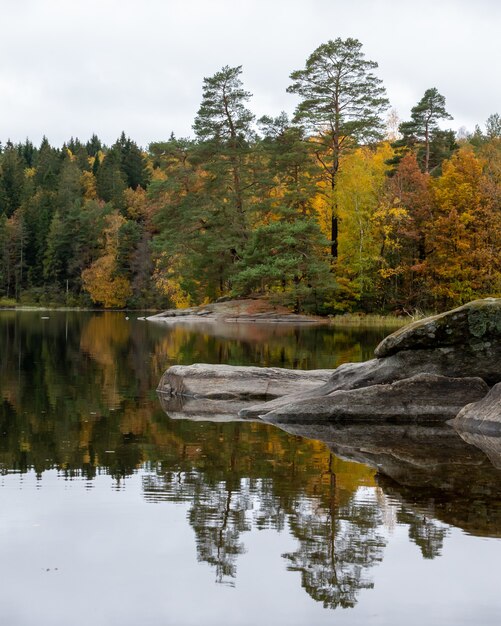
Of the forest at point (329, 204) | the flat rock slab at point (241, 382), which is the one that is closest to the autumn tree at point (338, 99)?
the forest at point (329, 204)

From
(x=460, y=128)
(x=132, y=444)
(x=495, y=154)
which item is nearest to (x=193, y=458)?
(x=132, y=444)

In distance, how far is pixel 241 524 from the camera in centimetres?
621

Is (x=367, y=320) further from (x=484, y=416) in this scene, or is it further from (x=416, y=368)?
(x=484, y=416)

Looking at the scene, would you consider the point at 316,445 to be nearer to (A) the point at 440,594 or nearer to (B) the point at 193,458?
(B) the point at 193,458

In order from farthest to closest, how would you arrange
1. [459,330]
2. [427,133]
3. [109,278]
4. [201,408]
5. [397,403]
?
[109,278] → [427,133] → [201,408] → [459,330] → [397,403]

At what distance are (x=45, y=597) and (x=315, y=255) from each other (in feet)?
139

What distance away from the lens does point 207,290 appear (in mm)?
57812

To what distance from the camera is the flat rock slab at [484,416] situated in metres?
10.7

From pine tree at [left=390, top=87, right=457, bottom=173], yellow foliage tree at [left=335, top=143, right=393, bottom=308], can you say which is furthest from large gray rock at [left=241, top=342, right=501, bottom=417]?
pine tree at [left=390, top=87, right=457, bottom=173]

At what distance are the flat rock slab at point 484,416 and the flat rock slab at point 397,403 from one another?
43 cm

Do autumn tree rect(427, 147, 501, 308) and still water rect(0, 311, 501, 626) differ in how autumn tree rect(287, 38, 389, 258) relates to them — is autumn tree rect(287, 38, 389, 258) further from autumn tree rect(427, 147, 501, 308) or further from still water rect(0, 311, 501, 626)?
still water rect(0, 311, 501, 626)

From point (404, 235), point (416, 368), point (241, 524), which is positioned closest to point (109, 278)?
point (404, 235)

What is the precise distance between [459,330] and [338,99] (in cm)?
3883

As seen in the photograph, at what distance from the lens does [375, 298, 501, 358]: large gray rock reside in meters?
11.9
